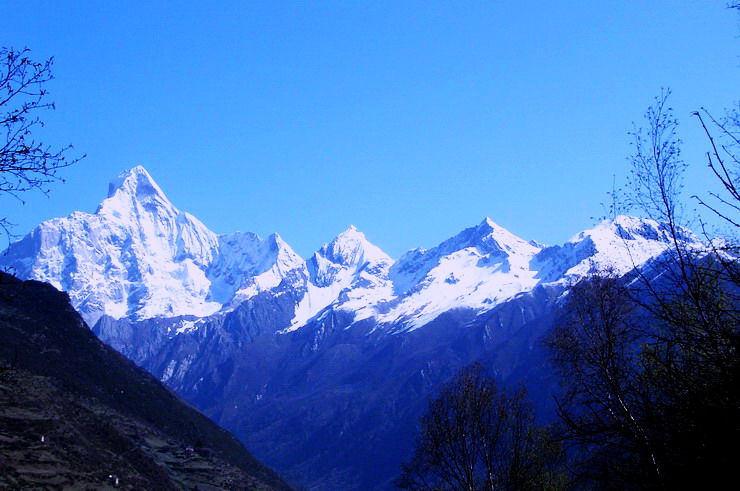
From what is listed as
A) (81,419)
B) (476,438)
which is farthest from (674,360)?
(81,419)

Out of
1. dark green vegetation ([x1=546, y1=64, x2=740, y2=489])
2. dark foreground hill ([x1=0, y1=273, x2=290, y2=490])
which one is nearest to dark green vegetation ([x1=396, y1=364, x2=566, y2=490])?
dark green vegetation ([x1=546, y1=64, x2=740, y2=489])

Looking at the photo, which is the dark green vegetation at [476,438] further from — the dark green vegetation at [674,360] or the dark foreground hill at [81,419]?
the dark foreground hill at [81,419]

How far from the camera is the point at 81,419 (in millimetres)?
90938

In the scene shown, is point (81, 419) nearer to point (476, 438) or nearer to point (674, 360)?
point (476, 438)

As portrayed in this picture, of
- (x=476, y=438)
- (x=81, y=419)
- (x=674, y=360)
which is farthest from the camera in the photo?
(x=81, y=419)

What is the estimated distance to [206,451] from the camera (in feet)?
504

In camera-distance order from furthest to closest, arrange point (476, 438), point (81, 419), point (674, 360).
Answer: point (81, 419) < point (476, 438) < point (674, 360)

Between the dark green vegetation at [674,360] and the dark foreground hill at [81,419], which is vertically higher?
the dark foreground hill at [81,419]

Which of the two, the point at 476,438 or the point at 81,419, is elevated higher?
the point at 81,419

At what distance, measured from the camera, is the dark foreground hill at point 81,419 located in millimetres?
68375

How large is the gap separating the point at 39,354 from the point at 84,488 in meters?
65.3

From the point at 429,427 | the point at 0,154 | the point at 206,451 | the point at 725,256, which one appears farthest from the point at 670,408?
the point at 206,451

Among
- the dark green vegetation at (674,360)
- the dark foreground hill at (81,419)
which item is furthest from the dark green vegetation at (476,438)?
the dark foreground hill at (81,419)

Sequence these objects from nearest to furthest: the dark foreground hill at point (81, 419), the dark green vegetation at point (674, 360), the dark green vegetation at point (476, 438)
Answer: the dark green vegetation at point (674, 360) < the dark green vegetation at point (476, 438) < the dark foreground hill at point (81, 419)
